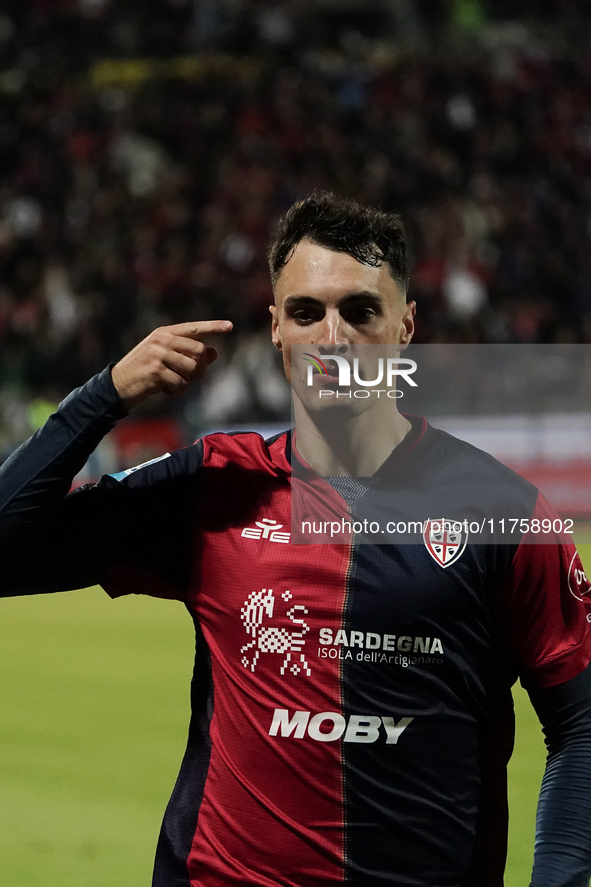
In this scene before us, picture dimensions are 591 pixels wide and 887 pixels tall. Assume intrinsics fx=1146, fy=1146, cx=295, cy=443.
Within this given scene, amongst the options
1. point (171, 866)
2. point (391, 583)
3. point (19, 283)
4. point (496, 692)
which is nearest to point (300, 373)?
point (391, 583)

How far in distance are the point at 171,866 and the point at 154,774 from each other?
104 inches

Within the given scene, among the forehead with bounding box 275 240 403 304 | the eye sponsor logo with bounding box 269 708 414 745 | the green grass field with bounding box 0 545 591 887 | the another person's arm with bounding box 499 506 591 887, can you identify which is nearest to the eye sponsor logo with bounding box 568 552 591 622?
the another person's arm with bounding box 499 506 591 887

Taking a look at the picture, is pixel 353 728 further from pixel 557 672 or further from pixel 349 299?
pixel 349 299

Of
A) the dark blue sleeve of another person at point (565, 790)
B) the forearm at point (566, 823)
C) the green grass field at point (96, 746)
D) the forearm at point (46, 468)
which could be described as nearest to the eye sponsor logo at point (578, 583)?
the dark blue sleeve of another person at point (565, 790)

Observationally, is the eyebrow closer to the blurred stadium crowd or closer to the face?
the face

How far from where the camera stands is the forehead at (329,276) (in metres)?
2.20

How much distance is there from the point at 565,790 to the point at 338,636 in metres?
0.50

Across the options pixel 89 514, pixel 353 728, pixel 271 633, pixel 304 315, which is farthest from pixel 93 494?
pixel 353 728

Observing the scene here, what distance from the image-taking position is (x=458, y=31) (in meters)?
17.5

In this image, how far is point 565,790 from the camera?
2.09 metres

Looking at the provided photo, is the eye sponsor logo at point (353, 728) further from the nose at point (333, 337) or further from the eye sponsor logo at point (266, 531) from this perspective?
the nose at point (333, 337)

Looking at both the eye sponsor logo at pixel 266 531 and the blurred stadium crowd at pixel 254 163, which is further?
the blurred stadium crowd at pixel 254 163

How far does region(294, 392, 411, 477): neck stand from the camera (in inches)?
91.7

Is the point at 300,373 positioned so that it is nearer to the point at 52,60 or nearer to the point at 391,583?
the point at 391,583
